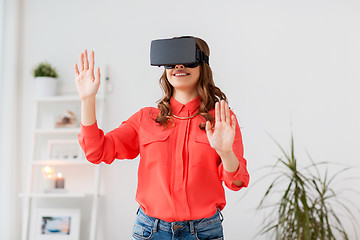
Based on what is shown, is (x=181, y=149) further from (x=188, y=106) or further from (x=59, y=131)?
(x=59, y=131)

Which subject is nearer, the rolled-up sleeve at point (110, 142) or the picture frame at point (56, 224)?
the rolled-up sleeve at point (110, 142)

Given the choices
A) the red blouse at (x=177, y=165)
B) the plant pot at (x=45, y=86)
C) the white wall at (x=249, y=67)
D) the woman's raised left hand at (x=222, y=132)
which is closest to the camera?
the woman's raised left hand at (x=222, y=132)

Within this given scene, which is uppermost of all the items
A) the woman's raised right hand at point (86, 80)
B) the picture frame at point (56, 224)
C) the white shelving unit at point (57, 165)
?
the woman's raised right hand at point (86, 80)

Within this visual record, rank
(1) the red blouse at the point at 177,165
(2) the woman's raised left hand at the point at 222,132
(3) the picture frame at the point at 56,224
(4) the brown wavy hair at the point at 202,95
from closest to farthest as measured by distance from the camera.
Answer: (2) the woman's raised left hand at the point at 222,132 < (1) the red blouse at the point at 177,165 < (4) the brown wavy hair at the point at 202,95 < (3) the picture frame at the point at 56,224

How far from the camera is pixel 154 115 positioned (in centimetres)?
180

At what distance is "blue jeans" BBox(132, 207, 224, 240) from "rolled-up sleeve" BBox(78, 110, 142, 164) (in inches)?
10.1

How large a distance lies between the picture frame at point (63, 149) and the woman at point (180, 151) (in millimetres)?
1784

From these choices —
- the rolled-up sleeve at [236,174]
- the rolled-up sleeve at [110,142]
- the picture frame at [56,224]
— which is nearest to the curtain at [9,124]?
the picture frame at [56,224]

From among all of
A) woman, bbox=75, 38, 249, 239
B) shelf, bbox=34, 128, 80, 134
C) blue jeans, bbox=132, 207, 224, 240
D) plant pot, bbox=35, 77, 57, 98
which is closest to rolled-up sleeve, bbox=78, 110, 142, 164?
woman, bbox=75, 38, 249, 239

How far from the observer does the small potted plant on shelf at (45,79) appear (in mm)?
3473

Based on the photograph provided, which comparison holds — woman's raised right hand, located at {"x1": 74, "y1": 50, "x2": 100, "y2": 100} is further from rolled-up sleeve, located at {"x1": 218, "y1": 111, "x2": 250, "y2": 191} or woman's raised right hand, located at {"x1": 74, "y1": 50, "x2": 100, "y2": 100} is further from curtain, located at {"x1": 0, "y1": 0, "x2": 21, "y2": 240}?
curtain, located at {"x1": 0, "y1": 0, "x2": 21, "y2": 240}

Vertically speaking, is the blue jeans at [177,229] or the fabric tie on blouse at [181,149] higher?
the fabric tie on blouse at [181,149]

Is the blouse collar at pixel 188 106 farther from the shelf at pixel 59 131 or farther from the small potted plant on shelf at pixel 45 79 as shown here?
the small potted plant on shelf at pixel 45 79

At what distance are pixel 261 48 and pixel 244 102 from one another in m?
0.39
